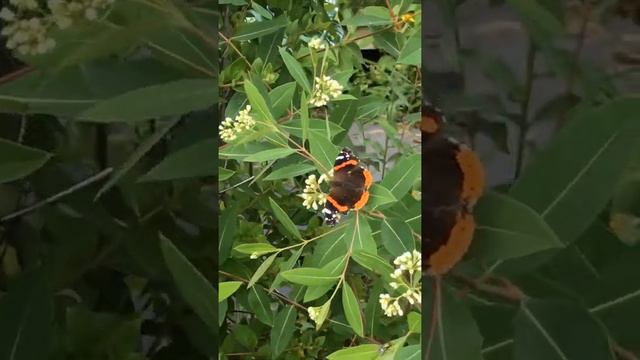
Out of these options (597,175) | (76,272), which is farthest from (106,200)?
(597,175)

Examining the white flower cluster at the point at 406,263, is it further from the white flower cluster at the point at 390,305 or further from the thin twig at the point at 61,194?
the thin twig at the point at 61,194

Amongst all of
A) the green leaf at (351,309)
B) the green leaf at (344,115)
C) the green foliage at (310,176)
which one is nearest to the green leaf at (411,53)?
the green foliage at (310,176)

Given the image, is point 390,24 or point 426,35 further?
point 390,24

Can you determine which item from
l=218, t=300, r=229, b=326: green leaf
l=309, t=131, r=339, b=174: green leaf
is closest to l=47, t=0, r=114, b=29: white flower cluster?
l=309, t=131, r=339, b=174: green leaf

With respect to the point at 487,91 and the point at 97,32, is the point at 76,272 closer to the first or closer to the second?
the point at 97,32

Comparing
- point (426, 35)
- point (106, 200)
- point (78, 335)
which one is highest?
point (426, 35)

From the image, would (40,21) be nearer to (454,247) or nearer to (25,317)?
(25,317)

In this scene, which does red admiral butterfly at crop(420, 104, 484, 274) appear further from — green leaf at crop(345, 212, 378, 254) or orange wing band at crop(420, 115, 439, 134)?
green leaf at crop(345, 212, 378, 254)
